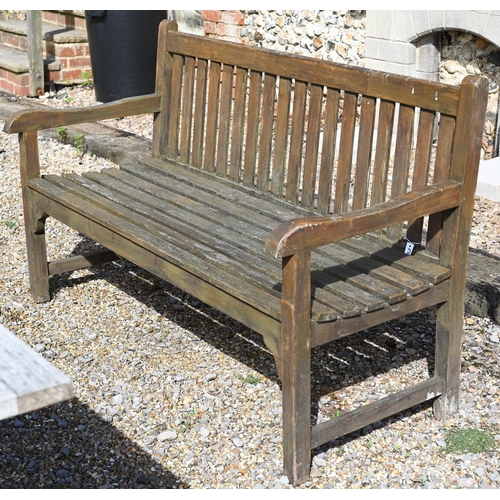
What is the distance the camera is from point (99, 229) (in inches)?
139

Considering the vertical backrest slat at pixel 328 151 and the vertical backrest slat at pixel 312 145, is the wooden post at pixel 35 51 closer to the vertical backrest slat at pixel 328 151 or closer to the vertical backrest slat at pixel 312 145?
the vertical backrest slat at pixel 312 145

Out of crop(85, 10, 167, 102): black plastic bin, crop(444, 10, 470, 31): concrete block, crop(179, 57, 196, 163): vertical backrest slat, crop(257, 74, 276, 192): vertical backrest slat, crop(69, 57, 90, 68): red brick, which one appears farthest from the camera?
crop(69, 57, 90, 68): red brick

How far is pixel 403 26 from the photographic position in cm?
566

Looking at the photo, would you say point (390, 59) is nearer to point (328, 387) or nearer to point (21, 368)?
point (328, 387)

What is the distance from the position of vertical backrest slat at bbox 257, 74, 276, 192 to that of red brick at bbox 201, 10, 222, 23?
11.9ft

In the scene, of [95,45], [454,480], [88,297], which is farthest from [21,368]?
[95,45]

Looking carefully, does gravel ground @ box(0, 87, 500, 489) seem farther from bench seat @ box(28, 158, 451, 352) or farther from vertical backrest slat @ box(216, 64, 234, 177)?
vertical backrest slat @ box(216, 64, 234, 177)

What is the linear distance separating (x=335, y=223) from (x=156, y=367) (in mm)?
1257

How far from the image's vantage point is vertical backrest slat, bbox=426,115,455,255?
289cm

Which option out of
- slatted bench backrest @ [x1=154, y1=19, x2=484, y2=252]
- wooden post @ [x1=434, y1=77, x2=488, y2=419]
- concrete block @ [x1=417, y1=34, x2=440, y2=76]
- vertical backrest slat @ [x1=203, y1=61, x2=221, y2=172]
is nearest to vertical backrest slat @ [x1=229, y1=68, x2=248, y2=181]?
slatted bench backrest @ [x1=154, y1=19, x2=484, y2=252]

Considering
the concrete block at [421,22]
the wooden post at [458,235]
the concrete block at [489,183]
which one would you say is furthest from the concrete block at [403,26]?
the wooden post at [458,235]

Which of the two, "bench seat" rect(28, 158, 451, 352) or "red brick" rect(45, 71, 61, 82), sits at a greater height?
"bench seat" rect(28, 158, 451, 352)

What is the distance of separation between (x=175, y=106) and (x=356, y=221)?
5.56 feet

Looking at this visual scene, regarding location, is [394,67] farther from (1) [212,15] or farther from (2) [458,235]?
(2) [458,235]
